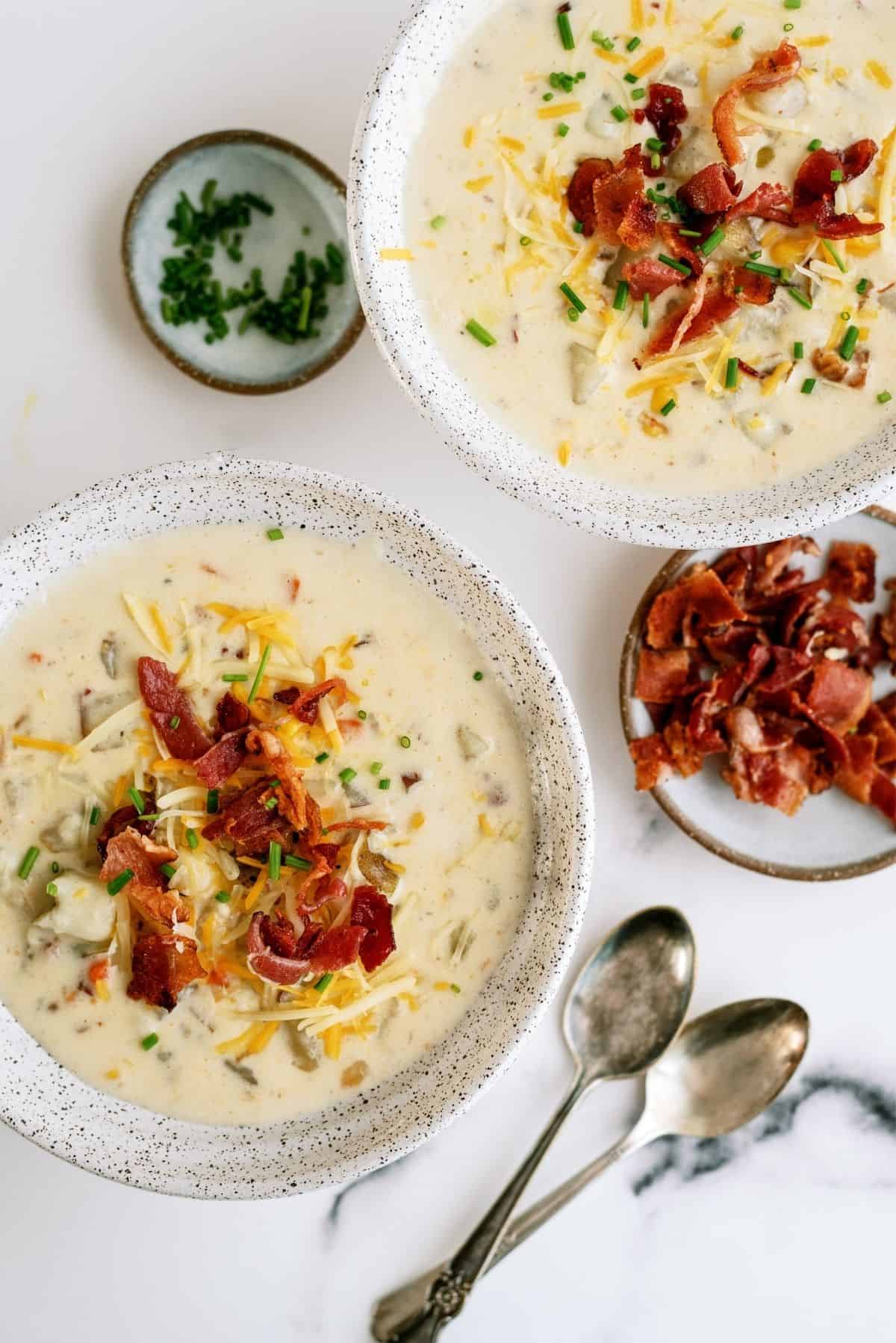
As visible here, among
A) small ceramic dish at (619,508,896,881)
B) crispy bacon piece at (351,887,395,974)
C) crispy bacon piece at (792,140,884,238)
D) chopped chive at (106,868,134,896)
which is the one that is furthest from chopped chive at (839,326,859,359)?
chopped chive at (106,868,134,896)

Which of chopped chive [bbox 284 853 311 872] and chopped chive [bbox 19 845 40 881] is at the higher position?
chopped chive [bbox 19 845 40 881]

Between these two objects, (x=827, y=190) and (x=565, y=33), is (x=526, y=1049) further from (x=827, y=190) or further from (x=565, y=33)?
(x=565, y=33)

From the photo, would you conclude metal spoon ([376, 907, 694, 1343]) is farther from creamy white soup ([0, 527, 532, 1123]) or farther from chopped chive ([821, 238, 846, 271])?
chopped chive ([821, 238, 846, 271])

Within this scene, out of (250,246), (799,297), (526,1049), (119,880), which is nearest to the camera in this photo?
(119,880)

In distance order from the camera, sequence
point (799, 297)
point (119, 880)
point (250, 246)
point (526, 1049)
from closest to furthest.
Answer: point (119, 880) < point (799, 297) < point (250, 246) < point (526, 1049)

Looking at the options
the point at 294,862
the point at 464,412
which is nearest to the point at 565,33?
the point at 464,412

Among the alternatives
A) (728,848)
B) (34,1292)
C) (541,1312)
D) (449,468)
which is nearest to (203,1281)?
(34,1292)

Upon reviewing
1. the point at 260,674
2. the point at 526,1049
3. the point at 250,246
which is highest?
the point at 250,246
